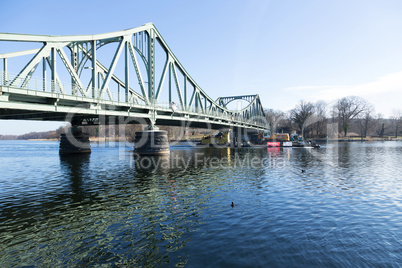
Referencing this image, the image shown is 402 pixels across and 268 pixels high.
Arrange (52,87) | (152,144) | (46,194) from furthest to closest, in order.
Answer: (152,144), (52,87), (46,194)

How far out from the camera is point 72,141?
45.3 metres

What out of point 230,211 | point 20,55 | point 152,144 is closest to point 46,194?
point 230,211

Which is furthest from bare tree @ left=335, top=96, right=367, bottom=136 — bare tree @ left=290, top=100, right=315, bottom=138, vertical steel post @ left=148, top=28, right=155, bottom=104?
vertical steel post @ left=148, top=28, right=155, bottom=104

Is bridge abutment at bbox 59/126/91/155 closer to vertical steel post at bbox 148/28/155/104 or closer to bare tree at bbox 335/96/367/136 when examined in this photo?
vertical steel post at bbox 148/28/155/104

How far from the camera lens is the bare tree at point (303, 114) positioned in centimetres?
12275

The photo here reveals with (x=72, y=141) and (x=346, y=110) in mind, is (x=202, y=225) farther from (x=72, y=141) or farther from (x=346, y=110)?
(x=346, y=110)

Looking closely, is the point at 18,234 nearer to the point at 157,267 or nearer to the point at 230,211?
the point at 157,267

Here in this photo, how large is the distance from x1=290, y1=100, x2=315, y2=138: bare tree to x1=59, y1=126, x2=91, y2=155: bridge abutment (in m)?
105

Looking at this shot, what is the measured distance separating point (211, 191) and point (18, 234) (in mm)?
10484

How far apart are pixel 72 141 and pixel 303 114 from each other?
111 m

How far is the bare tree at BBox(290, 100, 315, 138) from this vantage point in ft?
403

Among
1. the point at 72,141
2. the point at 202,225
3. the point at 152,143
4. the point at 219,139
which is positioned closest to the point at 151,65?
the point at 152,143

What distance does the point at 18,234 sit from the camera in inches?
372

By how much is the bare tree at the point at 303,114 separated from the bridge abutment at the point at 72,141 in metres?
105
